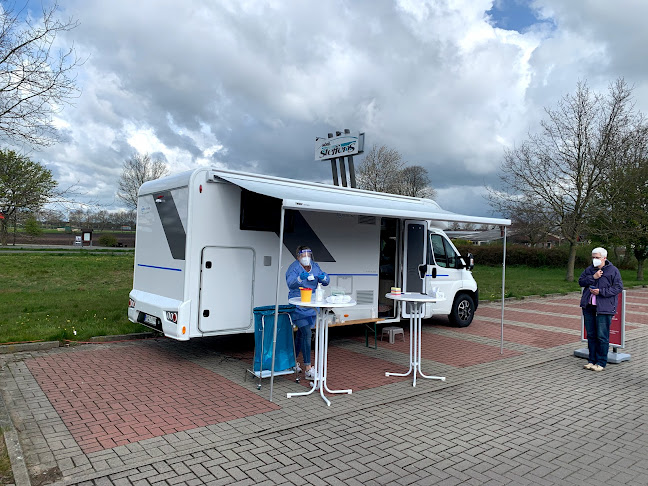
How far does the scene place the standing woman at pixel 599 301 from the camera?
6.76 metres

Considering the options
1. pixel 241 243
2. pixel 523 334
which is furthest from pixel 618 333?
pixel 241 243

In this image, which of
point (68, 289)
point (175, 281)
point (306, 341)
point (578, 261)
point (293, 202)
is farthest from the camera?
point (578, 261)

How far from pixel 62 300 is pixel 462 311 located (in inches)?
370

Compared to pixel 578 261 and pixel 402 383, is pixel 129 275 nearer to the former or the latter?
pixel 402 383

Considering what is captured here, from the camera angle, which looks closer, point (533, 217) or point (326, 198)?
point (326, 198)

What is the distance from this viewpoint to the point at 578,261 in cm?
3316

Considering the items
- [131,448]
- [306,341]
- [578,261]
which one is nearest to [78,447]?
[131,448]

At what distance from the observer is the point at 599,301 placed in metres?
6.82

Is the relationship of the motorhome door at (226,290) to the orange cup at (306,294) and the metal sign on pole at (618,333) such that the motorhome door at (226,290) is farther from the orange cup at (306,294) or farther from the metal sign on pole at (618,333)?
the metal sign on pole at (618,333)

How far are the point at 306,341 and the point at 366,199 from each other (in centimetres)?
267

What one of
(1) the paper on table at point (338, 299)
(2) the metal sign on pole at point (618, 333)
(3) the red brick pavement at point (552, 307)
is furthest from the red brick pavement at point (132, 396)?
(3) the red brick pavement at point (552, 307)

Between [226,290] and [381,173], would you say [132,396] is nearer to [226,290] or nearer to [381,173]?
[226,290]

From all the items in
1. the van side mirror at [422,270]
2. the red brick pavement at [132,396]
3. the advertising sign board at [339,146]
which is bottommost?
the red brick pavement at [132,396]

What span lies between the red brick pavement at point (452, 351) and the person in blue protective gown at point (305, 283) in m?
1.46
